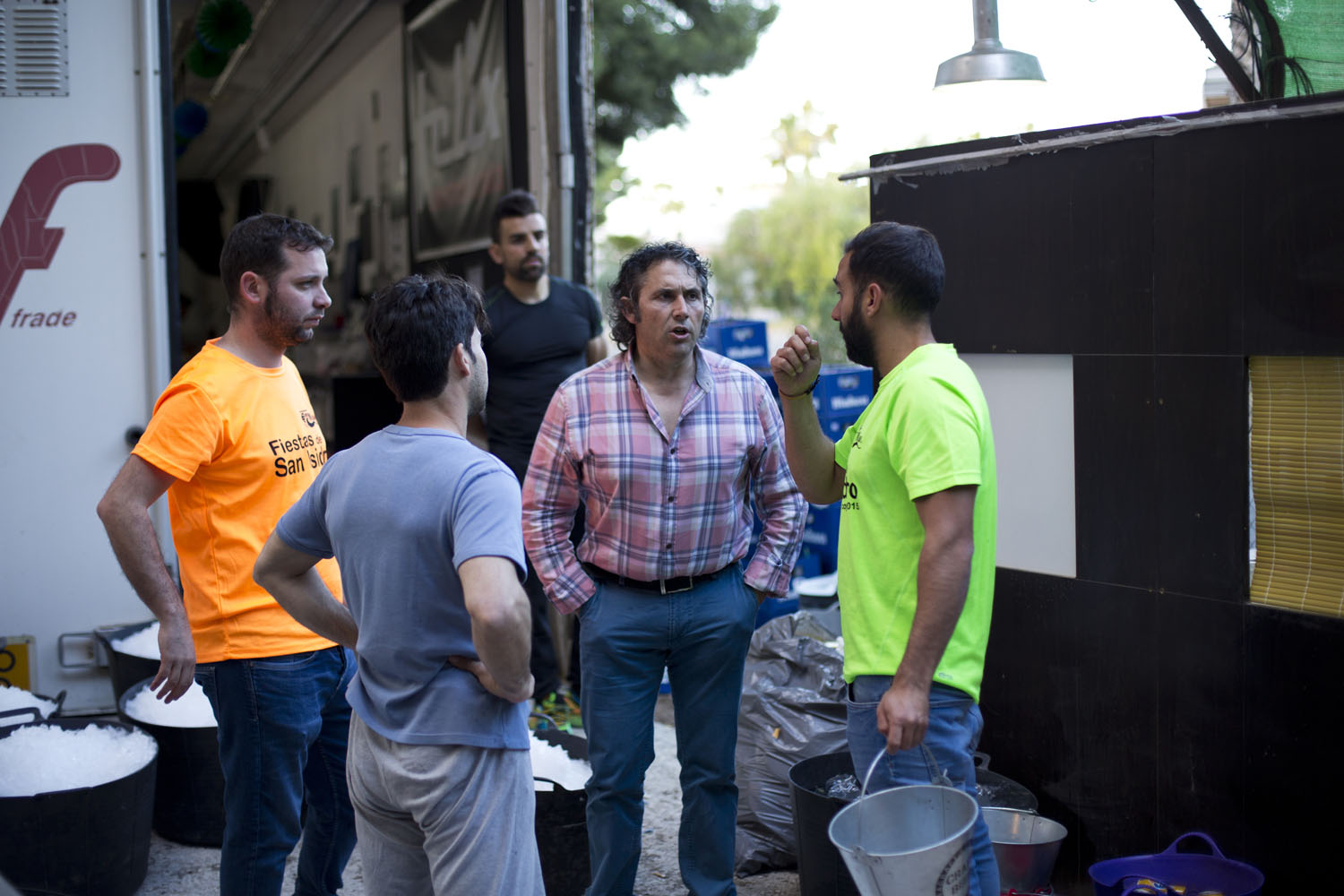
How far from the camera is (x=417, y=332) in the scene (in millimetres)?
2178

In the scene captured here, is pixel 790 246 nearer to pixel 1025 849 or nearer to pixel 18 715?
pixel 18 715

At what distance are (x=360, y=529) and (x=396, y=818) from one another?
54 centimetres

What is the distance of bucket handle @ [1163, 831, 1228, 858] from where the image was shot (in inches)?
119

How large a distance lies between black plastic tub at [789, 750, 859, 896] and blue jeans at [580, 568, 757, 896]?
8.0 inches

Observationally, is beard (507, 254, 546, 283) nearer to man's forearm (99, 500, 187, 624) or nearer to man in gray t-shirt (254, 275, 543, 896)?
man's forearm (99, 500, 187, 624)

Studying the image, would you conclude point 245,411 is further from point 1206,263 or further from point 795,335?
point 1206,263

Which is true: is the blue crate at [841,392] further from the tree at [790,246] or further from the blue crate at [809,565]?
the tree at [790,246]

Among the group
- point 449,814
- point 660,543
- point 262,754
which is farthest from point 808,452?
point 262,754

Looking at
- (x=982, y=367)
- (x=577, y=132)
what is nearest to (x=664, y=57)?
(x=577, y=132)

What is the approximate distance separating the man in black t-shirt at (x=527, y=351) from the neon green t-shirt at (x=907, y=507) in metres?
2.77

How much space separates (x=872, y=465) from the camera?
2502 mm

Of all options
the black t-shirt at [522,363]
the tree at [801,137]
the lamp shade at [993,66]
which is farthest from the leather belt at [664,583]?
the tree at [801,137]

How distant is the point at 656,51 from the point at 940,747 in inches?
546

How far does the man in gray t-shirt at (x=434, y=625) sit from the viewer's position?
83.0 inches
